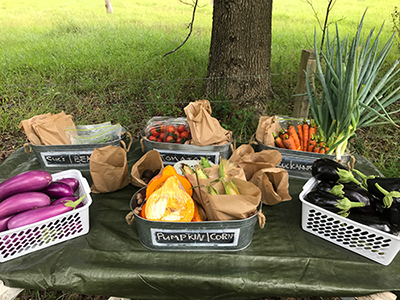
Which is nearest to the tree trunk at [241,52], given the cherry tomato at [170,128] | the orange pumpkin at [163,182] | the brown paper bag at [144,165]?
the cherry tomato at [170,128]

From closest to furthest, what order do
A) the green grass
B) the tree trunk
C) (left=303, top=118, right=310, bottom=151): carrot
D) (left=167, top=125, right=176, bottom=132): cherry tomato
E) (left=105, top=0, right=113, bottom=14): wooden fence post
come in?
1. (left=303, top=118, right=310, bottom=151): carrot
2. (left=167, top=125, right=176, bottom=132): cherry tomato
3. the tree trunk
4. the green grass
5. (left=105, top=0, right=113, bottom=14): wooden fence post

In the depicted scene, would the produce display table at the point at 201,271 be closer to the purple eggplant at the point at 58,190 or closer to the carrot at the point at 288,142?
the purple eggplant at the point at 58,190

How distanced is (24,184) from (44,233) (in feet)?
0.86

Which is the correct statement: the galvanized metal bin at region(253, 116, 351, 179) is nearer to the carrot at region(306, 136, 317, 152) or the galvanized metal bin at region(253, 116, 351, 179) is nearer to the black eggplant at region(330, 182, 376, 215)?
the carrot at region(306, 136, 317, 152)

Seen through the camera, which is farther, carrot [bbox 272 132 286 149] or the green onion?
carrot [bbox 272 132 286 149]

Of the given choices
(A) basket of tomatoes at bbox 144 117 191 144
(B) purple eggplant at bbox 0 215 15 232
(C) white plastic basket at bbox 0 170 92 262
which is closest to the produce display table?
(C) white plastic basket at bbox 0 170 92 262

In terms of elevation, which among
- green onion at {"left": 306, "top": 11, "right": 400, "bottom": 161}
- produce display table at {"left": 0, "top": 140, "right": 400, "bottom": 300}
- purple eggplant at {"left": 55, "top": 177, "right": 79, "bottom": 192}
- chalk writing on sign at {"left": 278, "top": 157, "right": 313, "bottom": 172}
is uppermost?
green onion at {"left": 306, "top": 11, "right": 400, "bottom": 161}

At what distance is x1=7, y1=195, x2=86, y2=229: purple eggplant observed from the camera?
1096 mm

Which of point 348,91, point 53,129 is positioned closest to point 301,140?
point 348,91

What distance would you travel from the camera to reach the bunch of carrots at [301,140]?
169 centimetres

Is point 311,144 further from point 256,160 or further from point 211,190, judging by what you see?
point 211,190

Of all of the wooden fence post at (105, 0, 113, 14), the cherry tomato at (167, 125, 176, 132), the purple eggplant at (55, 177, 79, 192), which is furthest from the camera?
the wooden fence post at (105, 0, 113, 14)

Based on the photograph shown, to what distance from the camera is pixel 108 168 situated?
4.83 feet

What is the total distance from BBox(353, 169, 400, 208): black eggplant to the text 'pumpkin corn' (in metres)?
0.81
